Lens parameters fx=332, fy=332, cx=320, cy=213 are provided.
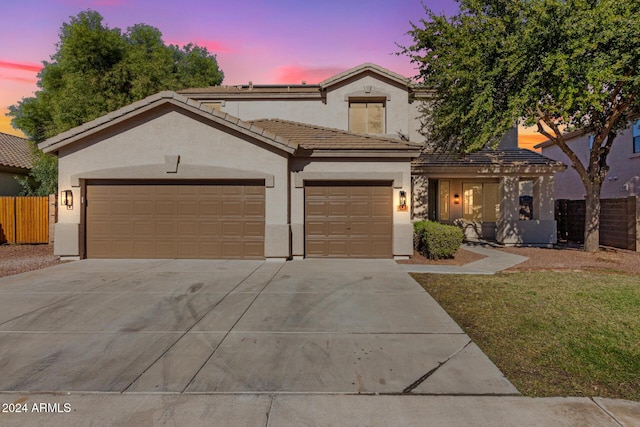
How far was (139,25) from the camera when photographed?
34.2 meters

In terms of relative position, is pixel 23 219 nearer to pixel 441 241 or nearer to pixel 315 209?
pixel 315 209

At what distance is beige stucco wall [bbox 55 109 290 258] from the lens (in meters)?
11.0

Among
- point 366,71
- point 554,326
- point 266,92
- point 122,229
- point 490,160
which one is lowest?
point 554,326

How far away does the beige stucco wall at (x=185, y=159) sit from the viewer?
11016mm

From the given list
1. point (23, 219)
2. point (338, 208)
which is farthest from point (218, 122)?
point (23, 219)

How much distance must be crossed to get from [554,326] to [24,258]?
51.2 ft

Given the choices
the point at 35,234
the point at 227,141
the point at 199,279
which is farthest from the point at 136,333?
the point at 35,234

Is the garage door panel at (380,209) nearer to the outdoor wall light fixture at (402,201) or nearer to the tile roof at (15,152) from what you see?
the outdoor wall light fixture at (402,201)

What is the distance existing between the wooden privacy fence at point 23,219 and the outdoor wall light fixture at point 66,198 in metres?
4.80

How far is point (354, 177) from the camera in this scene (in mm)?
11445

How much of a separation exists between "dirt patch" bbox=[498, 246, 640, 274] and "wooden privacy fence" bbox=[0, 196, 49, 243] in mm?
18572

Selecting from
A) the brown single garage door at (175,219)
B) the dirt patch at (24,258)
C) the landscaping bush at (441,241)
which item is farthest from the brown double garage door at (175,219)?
the landscaping bush at (441,241)

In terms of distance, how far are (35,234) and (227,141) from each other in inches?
419

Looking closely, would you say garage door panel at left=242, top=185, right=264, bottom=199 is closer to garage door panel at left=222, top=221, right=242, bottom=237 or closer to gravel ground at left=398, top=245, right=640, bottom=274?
garage door panel at left=222, top=221, right=242, bottom=237
